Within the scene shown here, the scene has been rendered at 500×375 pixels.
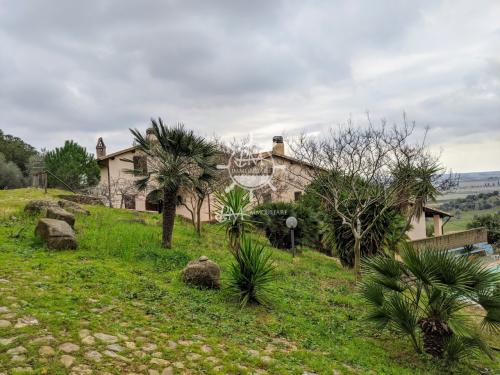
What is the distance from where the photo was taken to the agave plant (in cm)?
552

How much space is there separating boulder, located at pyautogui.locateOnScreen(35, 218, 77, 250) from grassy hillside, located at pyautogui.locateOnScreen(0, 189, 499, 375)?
0.72 ft

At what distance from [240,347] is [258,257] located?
242 centimetres

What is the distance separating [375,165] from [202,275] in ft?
21.7

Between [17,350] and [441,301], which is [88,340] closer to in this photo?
[17,350]

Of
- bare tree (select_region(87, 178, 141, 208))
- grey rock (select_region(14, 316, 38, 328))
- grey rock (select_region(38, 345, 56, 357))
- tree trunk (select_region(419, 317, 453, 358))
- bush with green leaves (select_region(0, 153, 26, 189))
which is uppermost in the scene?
bush with green leaves (select_region(0, 153, 26, 189))

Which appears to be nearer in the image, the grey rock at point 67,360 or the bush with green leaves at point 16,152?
the grey rock at point 67,360

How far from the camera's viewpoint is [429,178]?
1177 cm

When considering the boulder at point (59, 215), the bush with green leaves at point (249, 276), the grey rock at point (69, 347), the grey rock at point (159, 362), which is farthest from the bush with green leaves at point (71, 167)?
the grey rock at point (159, 362)

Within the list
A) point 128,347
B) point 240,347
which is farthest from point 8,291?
point 240,347

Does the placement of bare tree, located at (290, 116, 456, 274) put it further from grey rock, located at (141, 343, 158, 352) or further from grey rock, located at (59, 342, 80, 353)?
grey rock, located at (59, 342, 80, 353)

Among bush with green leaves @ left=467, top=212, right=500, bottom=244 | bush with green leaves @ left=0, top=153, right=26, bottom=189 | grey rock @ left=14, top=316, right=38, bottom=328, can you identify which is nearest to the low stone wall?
bush with green leaves @ left=467, top=212, right=500, bottom=244

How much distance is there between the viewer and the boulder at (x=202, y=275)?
24.6 ft

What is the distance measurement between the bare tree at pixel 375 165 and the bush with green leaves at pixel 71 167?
1722cm

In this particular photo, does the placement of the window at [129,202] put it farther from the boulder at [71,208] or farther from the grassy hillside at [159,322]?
the grassy hillside at [159,322]
